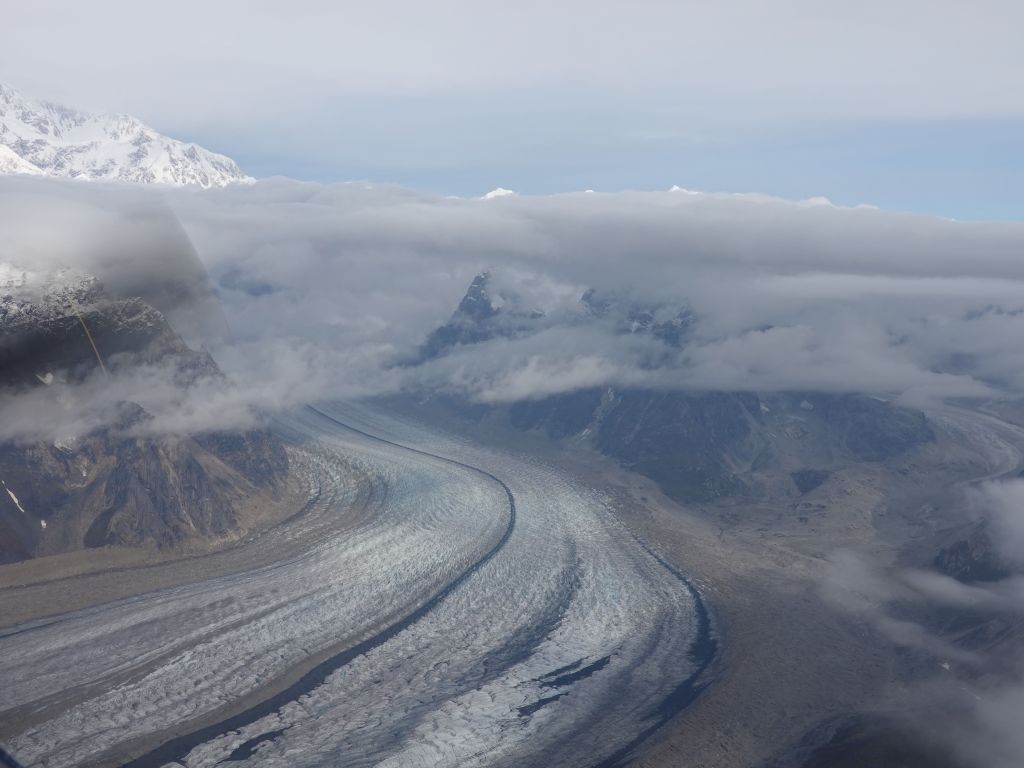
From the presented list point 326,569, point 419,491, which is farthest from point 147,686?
point 419,491

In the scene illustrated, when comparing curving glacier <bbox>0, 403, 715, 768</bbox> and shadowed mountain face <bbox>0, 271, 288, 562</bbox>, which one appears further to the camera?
shadowed mountain face <bbox>0, 271, 288, 562</bbox>

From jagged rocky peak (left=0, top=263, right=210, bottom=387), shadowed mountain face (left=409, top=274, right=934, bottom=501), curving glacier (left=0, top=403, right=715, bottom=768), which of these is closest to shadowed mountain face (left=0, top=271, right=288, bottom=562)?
jagged rocky peak (left=0, top=263, right=210, bottom=387)

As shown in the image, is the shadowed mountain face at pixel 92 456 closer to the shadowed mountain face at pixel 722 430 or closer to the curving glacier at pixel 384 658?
the curving glacier at pixel 384 658

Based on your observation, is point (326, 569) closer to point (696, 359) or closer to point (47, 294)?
point (47, 294)

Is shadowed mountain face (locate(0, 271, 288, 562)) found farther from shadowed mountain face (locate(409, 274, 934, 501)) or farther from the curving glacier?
shadowed mountain face (locate(409, 274, 934, 501))

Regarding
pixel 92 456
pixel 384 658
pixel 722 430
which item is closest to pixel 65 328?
pixel 92 456

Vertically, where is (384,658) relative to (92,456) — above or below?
below

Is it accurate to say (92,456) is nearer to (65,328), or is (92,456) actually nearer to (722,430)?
(65,328)
